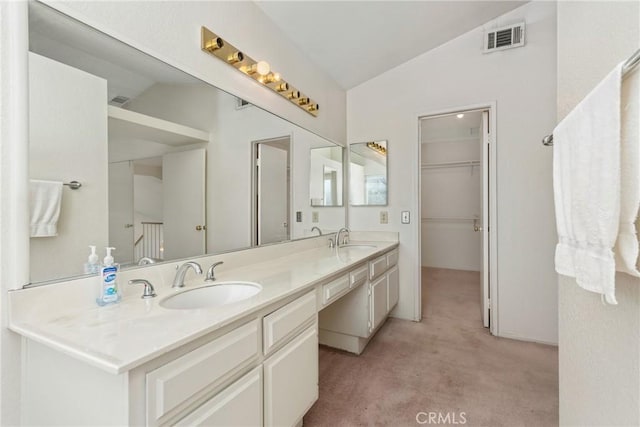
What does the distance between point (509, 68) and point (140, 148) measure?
2913 mm

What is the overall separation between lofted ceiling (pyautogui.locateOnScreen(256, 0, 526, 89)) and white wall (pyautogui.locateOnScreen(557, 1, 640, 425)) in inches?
48.5

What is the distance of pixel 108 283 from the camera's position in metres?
1.02

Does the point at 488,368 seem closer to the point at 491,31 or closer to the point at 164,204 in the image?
the point at 164,204

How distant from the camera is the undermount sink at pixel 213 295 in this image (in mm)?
1217

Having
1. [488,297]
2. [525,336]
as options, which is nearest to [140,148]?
[488,297]

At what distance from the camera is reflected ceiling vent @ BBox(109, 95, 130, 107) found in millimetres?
1144

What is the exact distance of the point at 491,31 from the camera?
2.50 metres

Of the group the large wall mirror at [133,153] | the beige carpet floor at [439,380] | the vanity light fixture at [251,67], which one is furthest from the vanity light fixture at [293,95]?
the beige carpet floor at [439,380]

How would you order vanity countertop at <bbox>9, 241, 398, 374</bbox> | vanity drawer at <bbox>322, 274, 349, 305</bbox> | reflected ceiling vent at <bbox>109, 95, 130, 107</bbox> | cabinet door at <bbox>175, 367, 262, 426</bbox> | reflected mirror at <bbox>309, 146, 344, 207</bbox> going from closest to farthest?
vanity countertop at <bbox>9, 241, 398, 374</bbox> → cabinet door at <bbox>175, 367, 262, 426</bbox> → reflected ceiling vent at <bbox>109, 95, 130, 107</bbox> → vanity drawer at <bbox>322, 274, 349, 305</bbox> → reflected mirror at <bbox>309, 146, 344, 207</bbox>

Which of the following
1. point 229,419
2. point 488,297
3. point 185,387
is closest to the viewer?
point 185,387

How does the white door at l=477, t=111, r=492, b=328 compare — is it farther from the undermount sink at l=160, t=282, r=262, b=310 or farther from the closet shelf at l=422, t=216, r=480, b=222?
the closet shelf at l=422, t=216, r=480, b=222

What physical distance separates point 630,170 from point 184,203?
1.62 metres

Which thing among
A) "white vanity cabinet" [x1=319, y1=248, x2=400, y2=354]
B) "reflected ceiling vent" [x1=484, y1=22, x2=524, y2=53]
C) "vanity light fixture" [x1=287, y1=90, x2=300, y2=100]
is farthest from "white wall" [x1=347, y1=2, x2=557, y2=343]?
"vanity light fixture" [x1=287, y1=90, x2=300, y2=100]

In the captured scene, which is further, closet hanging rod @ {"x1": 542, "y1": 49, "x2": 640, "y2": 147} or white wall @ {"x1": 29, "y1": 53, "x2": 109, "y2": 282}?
white wall @ {"x1": 29, "y1": 53, "x2": 109, "y2": 282}
